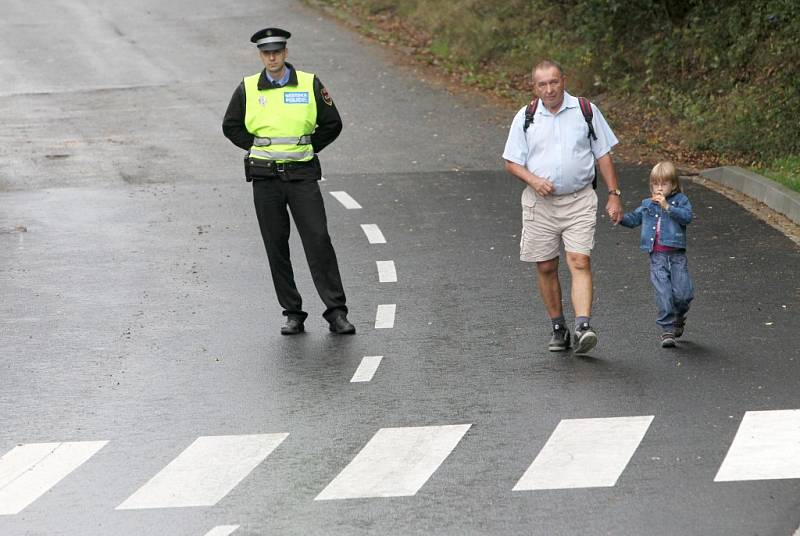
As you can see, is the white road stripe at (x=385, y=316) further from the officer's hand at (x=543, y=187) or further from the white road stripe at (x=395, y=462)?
the white road stripe at (x=395, y=462)

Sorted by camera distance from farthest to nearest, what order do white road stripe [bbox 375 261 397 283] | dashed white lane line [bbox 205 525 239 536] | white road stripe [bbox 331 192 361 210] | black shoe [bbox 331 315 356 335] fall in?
white road stripe [bbox 331 192 361 210], white road stripe [bbox 375 261 397 283], black shoe [bbox 331 315 356 335], dashed white lane line [bbox 205 525 239 536]

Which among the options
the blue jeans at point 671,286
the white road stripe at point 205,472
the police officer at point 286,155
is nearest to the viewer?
the white road stripe at point 205,472

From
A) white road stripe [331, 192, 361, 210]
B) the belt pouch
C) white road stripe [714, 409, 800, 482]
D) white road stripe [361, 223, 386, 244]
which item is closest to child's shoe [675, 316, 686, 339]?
white road stripe [714, 409, 800, 482]

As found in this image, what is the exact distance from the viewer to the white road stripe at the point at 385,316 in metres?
10.3

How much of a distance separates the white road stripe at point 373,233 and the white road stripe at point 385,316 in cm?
243

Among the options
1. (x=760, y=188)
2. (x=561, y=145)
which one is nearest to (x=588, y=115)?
(x=561, y=145)

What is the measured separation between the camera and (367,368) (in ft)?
29.9

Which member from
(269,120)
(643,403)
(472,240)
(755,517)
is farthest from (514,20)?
(755,517)

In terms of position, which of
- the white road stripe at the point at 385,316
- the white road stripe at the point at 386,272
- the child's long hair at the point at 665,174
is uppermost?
the child's long hair at the point at 665,174

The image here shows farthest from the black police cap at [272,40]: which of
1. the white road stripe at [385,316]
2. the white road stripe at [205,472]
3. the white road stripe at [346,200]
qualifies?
the white road stripe at [346,200]

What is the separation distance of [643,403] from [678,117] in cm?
1195

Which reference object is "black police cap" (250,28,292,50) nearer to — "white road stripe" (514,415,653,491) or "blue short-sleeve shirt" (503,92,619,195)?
"blue short-sleeve shirt" (503,92,619,195)

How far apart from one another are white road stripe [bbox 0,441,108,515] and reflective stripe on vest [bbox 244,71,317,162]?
2.99 meters

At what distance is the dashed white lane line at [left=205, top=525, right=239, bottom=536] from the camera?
20.6 ft
